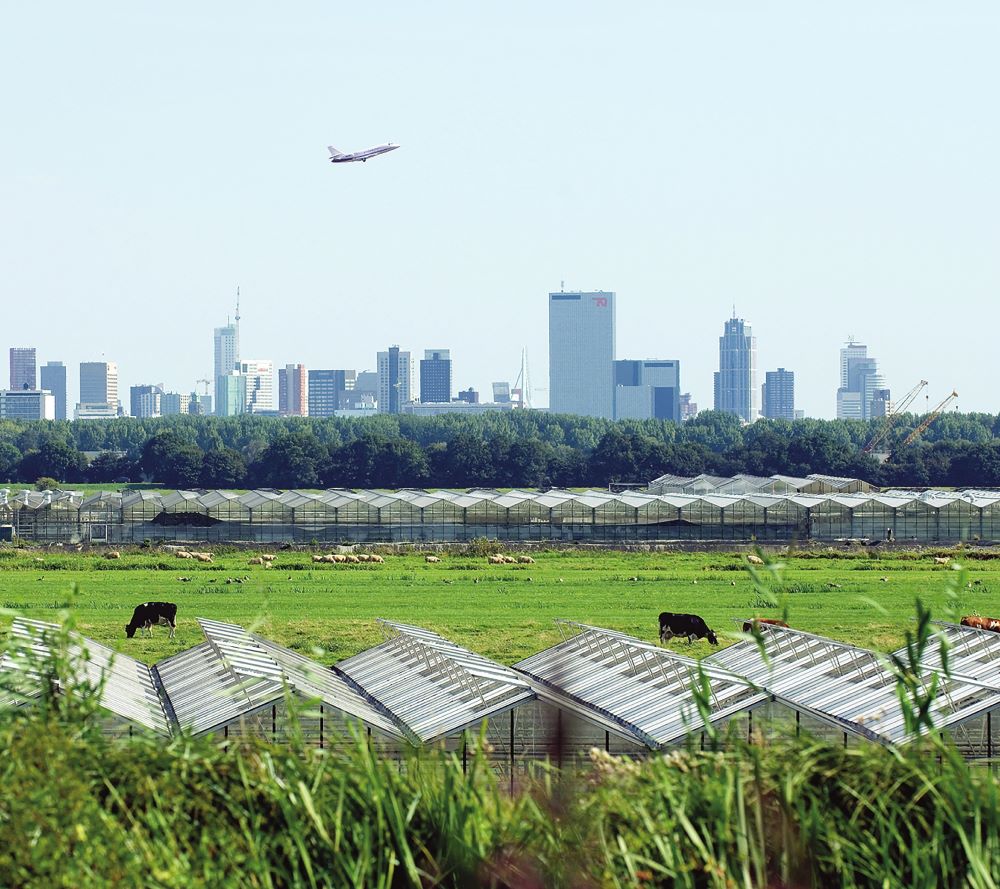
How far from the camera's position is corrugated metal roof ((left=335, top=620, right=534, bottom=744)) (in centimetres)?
2000

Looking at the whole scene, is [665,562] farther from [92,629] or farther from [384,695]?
[384,695]

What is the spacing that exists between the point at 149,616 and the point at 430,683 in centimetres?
1320

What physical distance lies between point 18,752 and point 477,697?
1244 cm

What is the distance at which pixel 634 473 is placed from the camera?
431 ft

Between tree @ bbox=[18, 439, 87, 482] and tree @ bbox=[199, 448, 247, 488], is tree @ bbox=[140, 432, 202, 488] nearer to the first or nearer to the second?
tree @ bbox=[199, 448, 247, 488]

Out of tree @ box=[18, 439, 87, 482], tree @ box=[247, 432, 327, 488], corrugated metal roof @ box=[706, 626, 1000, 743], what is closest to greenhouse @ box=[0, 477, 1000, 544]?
corrugated metal roof @ box=[706, 626, 1000, 743]

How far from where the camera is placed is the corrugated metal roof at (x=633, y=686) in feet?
65.1

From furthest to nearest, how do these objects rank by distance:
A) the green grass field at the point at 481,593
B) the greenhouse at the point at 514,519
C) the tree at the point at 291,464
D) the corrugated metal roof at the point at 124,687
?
the tree at the point at 291,464 < the greenhouse at the point at 514,519 < the green grass field at the point at 481,593 < the corrugated metal roof at the point at 124,687

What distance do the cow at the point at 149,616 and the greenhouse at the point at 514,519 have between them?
3691cm

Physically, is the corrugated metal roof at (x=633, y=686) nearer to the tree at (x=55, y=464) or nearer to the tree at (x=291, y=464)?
the tree at (x=291, y=464)

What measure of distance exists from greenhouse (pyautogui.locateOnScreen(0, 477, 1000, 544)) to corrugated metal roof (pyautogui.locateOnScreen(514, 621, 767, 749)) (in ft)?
150

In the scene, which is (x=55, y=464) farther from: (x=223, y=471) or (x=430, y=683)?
(x=430, y=683)

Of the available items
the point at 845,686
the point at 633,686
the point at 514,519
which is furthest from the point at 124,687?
the point at 514,519

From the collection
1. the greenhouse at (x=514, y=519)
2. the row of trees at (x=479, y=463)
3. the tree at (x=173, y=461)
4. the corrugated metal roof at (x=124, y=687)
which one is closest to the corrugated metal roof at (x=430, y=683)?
the corrugated metal roof at (x=124, y=687)
